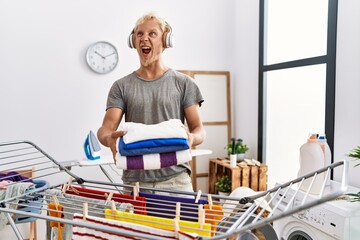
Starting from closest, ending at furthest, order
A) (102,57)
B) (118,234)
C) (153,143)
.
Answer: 1. (118,234)
2. (153,143)
3. (102,57)

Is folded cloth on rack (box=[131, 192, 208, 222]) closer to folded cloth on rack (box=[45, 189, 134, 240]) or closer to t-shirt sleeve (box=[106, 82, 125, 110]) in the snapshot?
folded cloth on rack (box=[45, 189, 134, 240])

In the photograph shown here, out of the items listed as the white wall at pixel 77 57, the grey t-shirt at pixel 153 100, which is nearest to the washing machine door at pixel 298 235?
the grey t-shirt at pixel 153 100

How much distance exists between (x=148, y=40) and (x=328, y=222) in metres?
1.33

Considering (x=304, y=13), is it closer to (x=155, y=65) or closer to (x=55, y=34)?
(x=155, y=65)

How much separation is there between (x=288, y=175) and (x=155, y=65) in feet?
6.90

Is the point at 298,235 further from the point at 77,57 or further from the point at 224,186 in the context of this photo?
the point at 77,57

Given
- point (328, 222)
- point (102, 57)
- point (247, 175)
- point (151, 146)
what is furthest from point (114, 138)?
point (102, 57)

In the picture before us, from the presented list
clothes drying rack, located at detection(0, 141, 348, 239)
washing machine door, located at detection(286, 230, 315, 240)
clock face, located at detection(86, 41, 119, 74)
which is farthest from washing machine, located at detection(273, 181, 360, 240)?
clock face, located at detection(86, 41, 119, 74)

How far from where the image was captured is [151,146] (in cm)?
104

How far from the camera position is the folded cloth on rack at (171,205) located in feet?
3.38

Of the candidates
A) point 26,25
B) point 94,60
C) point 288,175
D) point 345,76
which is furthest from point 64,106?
point 345,76

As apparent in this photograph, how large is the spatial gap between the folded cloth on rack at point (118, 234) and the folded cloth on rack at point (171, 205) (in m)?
0.19

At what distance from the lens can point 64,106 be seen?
10.5 ft

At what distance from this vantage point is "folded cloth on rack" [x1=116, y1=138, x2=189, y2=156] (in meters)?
1.03
